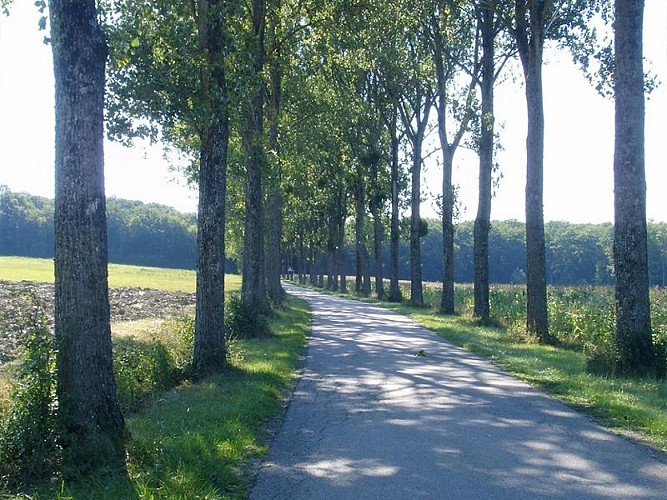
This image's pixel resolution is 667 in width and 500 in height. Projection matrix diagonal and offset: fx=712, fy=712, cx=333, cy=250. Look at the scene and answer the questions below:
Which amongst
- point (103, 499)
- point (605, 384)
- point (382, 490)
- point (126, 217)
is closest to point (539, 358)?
point (605, 384)

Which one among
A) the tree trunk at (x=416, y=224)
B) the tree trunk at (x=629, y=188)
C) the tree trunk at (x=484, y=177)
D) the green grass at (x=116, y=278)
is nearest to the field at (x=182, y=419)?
the tree trunk at (x=629, y=188)

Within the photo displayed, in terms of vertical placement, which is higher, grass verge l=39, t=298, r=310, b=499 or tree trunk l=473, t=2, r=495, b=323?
tree trunk l=473, t=2, r=495, b=323

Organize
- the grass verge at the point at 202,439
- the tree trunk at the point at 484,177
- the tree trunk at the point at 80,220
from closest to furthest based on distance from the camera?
the grass verge at the point at 202,439
the tree trunk at the point at 80,220
the tree trunk at the point at 484,177

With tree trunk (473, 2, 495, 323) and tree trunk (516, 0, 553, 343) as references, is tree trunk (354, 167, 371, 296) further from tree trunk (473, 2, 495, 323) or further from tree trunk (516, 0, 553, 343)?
tree trunk (516, 0, 553, 343)

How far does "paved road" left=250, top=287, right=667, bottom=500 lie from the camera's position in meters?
6.12

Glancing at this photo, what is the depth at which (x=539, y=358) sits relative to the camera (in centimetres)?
1517

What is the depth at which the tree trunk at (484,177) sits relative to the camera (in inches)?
967

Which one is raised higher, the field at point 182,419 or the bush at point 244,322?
the bush at point 244,322

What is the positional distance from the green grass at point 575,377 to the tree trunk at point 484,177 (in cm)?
118

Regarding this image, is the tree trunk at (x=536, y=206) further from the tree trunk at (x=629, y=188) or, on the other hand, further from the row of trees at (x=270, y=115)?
the tree trunk at (x=629, y=188)

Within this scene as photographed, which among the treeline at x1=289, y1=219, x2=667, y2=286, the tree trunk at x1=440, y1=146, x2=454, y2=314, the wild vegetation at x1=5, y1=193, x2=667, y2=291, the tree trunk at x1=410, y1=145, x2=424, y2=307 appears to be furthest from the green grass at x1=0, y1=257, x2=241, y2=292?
the tree trunk at x1=440, y1=146, x2=454, y2=314

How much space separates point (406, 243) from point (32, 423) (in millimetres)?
66092

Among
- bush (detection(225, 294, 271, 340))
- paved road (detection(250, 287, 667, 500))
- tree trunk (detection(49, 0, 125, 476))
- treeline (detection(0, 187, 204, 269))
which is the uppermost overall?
treeline (detection(0, 187, 204, 269))

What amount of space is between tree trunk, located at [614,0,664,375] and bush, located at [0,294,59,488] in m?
9.83
